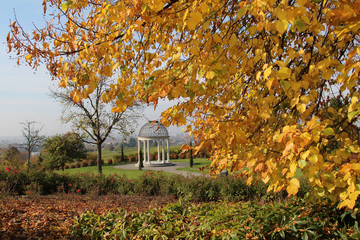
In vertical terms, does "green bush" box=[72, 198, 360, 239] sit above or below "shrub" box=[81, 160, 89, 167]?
above

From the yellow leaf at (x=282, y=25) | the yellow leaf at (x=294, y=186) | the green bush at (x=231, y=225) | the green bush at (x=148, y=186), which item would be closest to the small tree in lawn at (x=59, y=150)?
the green bush at (x=148, y=186)

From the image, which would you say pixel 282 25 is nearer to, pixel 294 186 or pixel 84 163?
pixel 294 186

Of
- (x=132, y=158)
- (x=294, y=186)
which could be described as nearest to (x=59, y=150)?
(x=132, y=158)

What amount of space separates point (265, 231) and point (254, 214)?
1.63 feet

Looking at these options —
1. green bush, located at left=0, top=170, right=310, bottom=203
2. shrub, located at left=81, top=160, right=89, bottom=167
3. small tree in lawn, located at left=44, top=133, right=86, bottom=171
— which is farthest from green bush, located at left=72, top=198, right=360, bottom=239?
shrub, located at left=81, top=160, right=89, bottom=167

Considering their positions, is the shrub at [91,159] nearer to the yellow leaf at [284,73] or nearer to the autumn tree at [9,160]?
the autumn tree at [9,160]

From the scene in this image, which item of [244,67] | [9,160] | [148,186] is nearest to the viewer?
[244,67]

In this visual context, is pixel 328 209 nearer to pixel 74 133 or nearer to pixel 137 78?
pixel 137 78

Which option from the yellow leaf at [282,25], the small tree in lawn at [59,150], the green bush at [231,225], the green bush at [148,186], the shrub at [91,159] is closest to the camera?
the yellow leaf at [282,25]

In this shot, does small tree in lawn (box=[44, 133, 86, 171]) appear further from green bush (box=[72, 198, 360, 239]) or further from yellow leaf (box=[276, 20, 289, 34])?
yellow leaf (box=[276, 20, 289, 34])

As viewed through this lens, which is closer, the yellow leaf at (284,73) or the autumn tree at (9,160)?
the yellow leaf at (284,73)

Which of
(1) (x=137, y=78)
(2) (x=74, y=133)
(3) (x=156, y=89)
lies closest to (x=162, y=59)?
(1) (x=137, y=78)

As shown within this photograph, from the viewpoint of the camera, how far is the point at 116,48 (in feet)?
7.12

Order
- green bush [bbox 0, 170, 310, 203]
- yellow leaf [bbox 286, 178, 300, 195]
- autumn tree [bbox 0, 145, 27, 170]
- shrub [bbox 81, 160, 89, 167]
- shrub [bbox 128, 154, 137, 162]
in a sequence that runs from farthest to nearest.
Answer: shrub [bbox 128, 154, 137, 162] → shrub [bbox 81, 160, 89, 167] → autumn tree [bbox 0, 145, 27, 170] → green bush [bbox 0, 170, 310, 203] → yellow leaf [bbox 286, 178, 300, 195]
